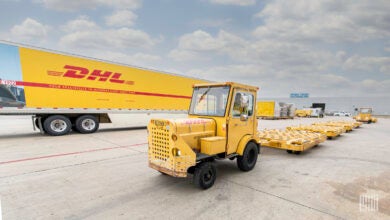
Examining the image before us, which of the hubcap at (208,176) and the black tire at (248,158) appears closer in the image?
the hubcap at (208,176)

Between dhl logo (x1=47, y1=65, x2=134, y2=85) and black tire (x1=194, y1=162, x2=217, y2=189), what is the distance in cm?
911

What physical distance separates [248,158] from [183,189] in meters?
2.13

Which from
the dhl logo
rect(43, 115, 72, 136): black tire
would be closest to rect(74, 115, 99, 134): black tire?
rect(43, 115, 72, 136): black tire

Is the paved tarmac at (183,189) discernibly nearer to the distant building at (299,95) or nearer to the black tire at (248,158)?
the black tire at (248,158)

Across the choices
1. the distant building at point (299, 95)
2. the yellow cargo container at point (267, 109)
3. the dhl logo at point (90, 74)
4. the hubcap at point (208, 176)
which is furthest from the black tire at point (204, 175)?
the distant building at point (299, 95)

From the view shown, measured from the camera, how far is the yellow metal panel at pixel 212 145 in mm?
4165

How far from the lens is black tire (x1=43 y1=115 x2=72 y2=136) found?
32.3ft

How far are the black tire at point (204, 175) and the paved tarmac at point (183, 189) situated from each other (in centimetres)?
15

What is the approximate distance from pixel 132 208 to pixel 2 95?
9.06 metres

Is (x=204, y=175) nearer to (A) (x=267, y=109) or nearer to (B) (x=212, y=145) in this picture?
(B) (x=212, y=145)

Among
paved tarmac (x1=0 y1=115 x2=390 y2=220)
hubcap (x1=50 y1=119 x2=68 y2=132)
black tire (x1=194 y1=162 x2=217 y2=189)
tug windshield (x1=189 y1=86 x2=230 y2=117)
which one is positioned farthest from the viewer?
hubcap (x1=50 y1=119 x2=68 y2=132)

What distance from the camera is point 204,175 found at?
4.12 m

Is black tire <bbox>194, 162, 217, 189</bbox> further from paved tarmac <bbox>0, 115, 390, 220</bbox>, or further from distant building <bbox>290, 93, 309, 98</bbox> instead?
distant building <bbox>290, 93, 309, 98</bbox>

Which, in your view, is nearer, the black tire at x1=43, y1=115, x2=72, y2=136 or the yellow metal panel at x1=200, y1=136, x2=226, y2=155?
the yellow metal panel at x1=200, y1=136, x2=226, y2=155
